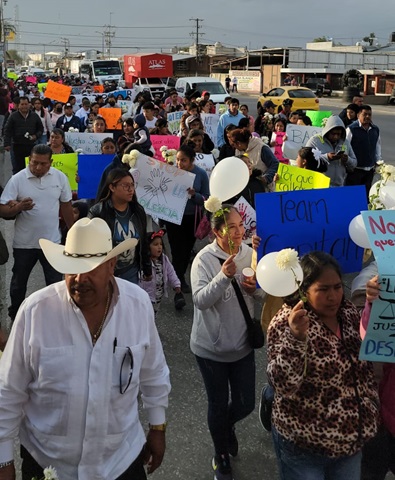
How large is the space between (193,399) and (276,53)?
215 feet

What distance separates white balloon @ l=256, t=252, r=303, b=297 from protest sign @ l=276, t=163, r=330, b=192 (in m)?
2.97

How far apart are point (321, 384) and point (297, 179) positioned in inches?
145

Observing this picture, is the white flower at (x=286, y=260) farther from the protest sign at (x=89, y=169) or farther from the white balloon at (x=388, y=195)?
the protest sign at (x=89, y=169)

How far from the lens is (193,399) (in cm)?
435

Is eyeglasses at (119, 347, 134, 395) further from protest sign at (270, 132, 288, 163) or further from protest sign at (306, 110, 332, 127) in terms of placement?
protest sign at (306, 110, 332, 127)

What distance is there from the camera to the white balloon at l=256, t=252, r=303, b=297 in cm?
249

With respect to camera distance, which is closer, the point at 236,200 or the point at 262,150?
the point at 236,200

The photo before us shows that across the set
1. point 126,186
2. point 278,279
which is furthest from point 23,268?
point 278,279

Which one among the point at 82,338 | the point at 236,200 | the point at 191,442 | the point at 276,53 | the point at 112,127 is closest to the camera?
the point at 82,338

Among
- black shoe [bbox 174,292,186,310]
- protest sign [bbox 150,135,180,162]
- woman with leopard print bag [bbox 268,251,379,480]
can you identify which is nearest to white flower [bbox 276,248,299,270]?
woman with leopard print bag [bbox 268,251,379,480]

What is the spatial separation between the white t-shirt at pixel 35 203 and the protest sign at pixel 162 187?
130 centimetres

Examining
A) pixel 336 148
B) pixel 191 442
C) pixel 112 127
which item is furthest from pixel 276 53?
pixel 191 442

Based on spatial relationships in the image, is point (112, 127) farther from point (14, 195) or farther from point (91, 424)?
point (91, 424)

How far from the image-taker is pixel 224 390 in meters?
3.41
